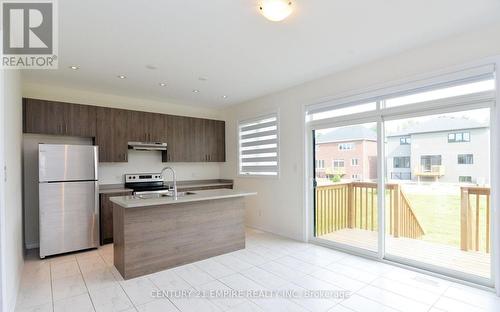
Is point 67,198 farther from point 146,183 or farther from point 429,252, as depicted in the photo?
point 429,252

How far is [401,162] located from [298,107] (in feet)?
6.08

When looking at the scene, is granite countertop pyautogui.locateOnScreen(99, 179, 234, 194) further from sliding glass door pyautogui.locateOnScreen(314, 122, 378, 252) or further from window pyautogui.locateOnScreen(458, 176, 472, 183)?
window pyautogui.locateOnScreen(458, 176, 472, 183)

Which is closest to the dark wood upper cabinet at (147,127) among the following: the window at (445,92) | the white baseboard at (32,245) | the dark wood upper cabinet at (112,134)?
the dark wood upper cabinet at (112,134)

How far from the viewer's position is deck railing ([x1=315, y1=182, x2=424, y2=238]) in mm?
Result: 3430

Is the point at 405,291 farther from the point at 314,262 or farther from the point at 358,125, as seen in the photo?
the point at 358,125

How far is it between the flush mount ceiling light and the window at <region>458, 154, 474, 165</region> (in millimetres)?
2542

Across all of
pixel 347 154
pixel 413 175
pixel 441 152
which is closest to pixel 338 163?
pixel 347 154

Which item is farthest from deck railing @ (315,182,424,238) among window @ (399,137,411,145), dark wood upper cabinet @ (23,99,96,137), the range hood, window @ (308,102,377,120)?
dark wood upper cabinet @ (23,99,96,137)

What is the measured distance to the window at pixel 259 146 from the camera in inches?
195

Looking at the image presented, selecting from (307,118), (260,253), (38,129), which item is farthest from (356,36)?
(38,129)

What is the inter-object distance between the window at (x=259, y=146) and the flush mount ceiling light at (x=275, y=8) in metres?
2.79

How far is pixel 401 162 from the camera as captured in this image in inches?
133

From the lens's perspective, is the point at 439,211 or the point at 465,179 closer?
the point at 465,179

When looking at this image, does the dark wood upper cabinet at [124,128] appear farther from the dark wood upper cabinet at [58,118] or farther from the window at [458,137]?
the window at [458,137]
